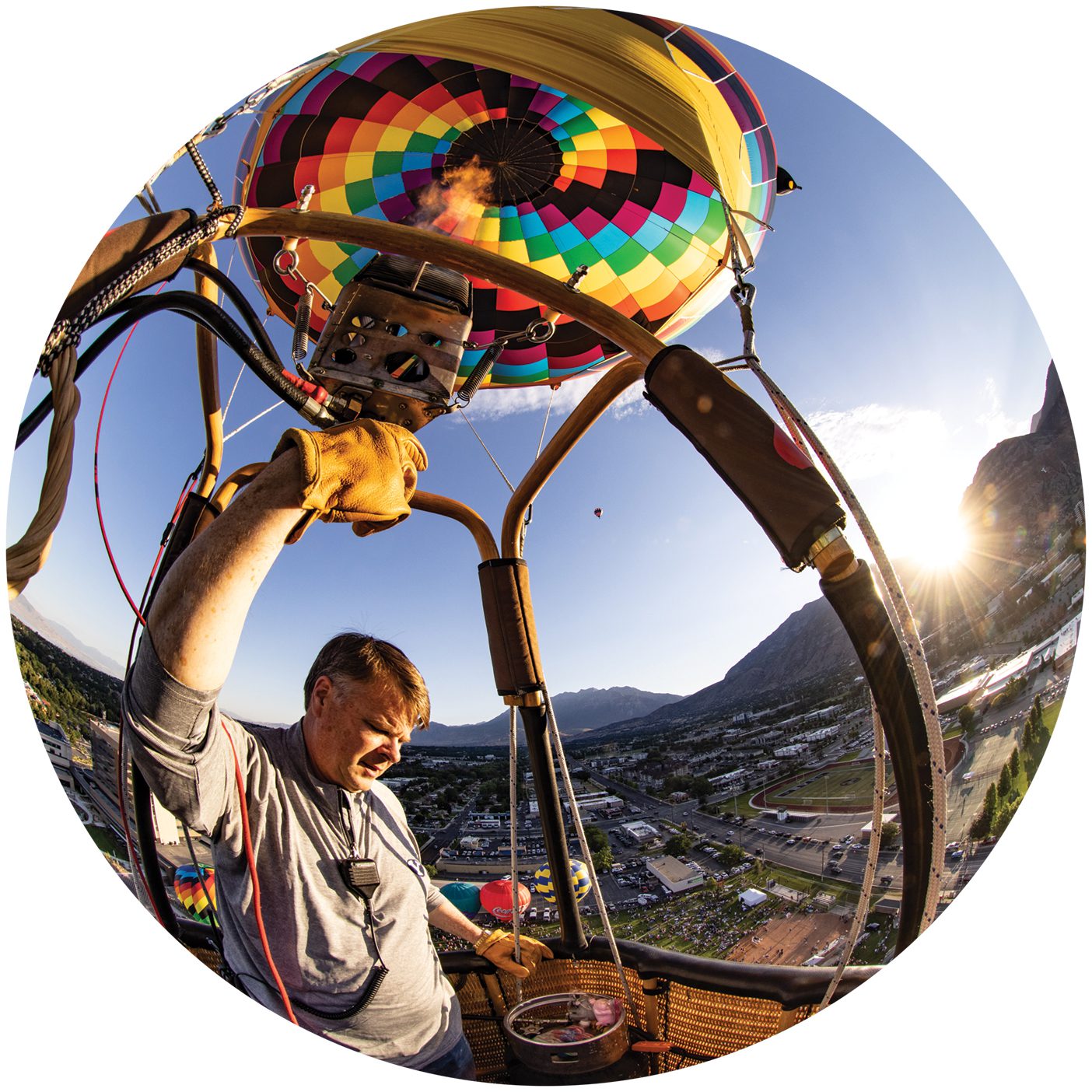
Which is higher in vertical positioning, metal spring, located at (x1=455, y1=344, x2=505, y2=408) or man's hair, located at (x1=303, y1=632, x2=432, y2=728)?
metal spring, located at (x1=455, y1=344, x2=505, y2=408)

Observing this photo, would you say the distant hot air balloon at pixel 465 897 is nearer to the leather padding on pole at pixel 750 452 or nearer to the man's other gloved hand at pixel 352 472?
the man's other gloved hand at pixel 352 472

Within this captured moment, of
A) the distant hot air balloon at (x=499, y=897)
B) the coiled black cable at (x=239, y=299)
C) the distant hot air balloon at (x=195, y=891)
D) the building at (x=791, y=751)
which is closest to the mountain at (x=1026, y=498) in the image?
the building at (x=791, y=751)

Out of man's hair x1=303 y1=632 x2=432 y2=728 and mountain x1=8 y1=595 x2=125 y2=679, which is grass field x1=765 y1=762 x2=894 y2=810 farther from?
mountain x1=8 y1=595 x2=125 y2=679

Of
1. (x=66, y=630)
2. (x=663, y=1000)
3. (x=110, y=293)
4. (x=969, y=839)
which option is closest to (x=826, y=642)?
(x=969, y=839)

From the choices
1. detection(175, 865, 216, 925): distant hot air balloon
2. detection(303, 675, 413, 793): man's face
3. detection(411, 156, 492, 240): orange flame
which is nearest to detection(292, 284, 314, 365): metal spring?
detection(411, 156, 492, 240): orange flame

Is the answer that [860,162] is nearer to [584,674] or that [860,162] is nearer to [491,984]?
[584,674]

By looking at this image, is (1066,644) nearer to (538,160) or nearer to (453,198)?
(538,160)

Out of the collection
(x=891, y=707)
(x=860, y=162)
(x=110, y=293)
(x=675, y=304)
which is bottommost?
(x=891, y=707)

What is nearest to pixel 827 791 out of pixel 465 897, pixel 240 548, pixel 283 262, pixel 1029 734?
pixel 1029 734
